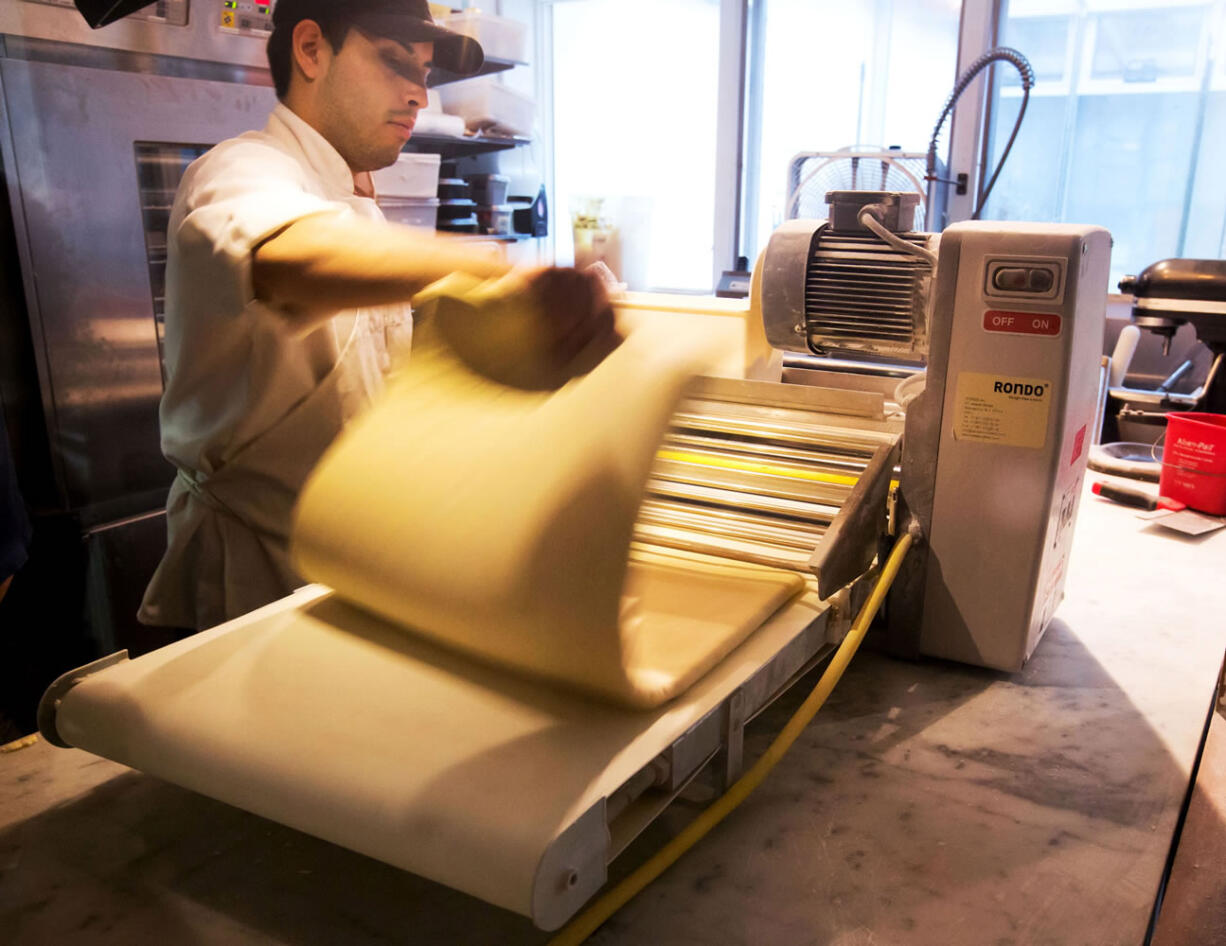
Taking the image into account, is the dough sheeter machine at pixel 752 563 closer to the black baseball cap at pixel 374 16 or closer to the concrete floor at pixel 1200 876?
the concrete floor at pixel 1200 876

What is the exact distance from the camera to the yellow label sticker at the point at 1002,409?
3.38 ft

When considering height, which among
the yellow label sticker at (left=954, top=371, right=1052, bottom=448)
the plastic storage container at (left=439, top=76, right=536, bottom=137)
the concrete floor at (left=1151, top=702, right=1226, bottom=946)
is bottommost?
the concrete floor at (left=1151, top=702, right=1226, bottom=946)

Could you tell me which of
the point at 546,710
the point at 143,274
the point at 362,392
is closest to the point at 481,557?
the point at 546,710

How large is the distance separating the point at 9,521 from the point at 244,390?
1.02 m

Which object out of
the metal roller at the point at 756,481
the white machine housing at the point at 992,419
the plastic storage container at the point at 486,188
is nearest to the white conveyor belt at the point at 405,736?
the metal roller at the point at 756,481

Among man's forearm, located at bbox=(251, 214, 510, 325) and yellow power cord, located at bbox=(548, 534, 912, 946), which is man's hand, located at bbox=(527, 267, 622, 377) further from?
yellow power cord, located at bbox=(548, 534, 912, 946)

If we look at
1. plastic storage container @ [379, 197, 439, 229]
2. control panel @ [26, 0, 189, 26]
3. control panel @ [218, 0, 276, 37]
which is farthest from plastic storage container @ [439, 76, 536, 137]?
control panel @ [26, 0, 189, 26]

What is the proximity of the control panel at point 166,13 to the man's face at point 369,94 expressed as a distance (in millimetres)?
1028

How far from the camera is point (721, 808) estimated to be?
76 centimetres

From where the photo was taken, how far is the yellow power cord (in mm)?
651

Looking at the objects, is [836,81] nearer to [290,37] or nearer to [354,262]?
[290,37]

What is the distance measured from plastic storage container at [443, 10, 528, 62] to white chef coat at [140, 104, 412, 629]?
227cm

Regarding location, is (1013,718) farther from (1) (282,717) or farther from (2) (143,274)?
(2) (143,274)

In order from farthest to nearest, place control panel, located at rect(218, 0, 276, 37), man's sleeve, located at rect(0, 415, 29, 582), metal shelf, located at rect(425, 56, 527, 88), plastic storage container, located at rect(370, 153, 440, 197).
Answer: metal shelf, located at rect(425, 56, 527, 88), plastic storage container, located at rect(370, 153, 440, 197), control panel, located at rect(218, 0, 276, 37), man's sleeve, located at rect(0, 415, 29, 582)
